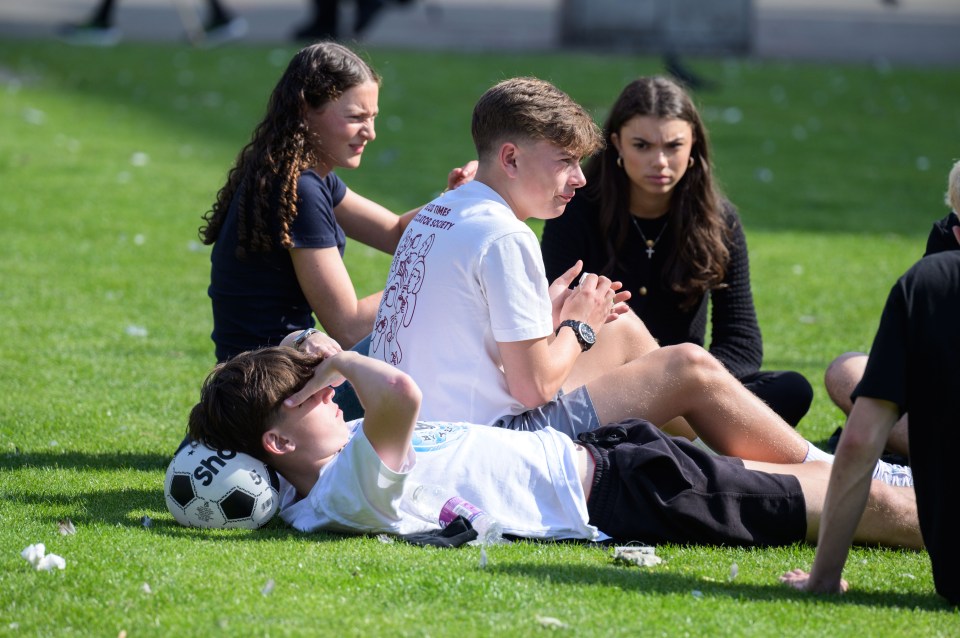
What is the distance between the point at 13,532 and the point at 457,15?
64.0 feet

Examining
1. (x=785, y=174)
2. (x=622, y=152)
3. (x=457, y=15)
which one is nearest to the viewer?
(x=622, y=152)

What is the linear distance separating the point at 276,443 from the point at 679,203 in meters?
2.24

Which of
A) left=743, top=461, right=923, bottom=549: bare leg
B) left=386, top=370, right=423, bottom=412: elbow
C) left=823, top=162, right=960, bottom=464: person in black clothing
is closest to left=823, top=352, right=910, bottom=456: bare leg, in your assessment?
left=823, top=162, right=960, bottom=464: person in black clothing

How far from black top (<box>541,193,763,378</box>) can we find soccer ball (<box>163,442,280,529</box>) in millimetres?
1916

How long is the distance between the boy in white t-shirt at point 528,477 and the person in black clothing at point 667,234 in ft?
4.33

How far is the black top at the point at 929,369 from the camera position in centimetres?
325

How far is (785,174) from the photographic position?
1198 cm

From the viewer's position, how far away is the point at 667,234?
5496 millimetres

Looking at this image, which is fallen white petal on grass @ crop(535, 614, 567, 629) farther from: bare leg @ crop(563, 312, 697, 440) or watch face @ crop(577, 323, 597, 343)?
bare leg @ crop(563, 312, 697, 440)

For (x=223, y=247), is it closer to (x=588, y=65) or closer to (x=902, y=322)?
(x=902, y=322)

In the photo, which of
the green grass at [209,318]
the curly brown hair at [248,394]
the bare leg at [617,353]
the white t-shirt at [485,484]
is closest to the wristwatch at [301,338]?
the curly brown hair at [248,394]

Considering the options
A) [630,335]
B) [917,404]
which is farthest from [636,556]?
[630,335]

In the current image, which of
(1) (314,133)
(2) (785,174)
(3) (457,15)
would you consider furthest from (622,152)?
(3) (457,15)

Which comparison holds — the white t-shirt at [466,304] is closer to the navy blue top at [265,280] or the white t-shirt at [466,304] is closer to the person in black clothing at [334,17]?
the navy blue top at [265,280]
